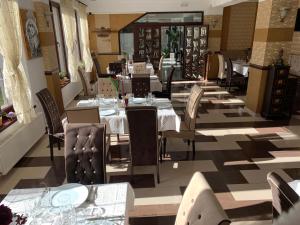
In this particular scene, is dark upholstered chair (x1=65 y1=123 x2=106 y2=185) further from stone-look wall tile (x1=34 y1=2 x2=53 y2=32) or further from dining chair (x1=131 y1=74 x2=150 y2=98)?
stone-look wall tile (x1=34 y1=2 x2=53 y2=32)

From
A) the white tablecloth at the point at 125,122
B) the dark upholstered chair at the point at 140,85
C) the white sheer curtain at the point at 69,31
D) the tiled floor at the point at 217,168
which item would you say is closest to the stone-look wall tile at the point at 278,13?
the tiled floor at the point at 217,168

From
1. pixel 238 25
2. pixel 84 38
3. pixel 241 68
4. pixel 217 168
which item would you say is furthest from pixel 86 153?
pixel 238 25

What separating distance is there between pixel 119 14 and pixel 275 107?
6.04 meters

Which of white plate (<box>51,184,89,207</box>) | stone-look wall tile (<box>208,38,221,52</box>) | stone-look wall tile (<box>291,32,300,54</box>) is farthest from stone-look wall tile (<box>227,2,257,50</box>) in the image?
white plate (<box>51,184,89,207</box>)

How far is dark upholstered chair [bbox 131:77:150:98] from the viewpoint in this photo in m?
4.48

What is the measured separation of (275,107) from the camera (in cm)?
481

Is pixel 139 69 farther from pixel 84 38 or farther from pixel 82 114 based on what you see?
pixel 82 114

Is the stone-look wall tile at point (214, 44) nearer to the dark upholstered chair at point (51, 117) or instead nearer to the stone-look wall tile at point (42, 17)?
the stone-look wall tile at point (42, 17)

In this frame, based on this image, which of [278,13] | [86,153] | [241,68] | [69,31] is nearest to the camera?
[86,153]

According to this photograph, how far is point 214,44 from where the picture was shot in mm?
8492

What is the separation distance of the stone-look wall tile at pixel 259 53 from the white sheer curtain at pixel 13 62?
166 inches

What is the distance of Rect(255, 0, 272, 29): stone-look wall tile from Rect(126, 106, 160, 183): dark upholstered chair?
3.36 meters

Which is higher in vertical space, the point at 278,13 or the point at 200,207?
the point at 278,13

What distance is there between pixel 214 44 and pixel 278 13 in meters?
4.08
